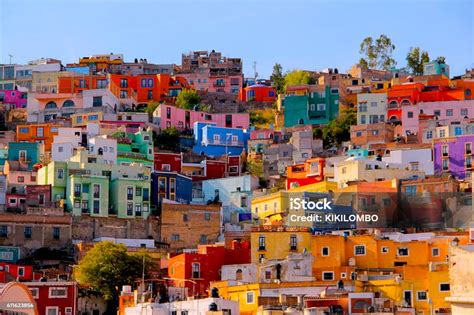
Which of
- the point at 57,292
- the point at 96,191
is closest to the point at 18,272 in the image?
the point at 57,292

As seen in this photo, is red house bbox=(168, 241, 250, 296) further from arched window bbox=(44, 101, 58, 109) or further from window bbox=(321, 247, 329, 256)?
arched window bbox=(44, 101, 58, 109)

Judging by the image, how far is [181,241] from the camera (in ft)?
150

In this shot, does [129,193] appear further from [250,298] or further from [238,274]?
[250,298]

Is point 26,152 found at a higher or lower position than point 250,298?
higher

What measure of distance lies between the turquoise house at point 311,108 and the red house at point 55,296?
28.3 metres

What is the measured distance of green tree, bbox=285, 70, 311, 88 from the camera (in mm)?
68812

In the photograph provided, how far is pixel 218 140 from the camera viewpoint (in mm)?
58938

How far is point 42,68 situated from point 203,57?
11.8 m

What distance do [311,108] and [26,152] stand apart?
15871mm

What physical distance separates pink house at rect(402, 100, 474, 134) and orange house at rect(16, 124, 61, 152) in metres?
16.3

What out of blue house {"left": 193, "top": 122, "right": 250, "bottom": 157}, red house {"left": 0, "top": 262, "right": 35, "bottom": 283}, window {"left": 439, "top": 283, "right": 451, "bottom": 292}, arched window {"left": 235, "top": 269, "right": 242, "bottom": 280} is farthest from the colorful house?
window {"left": 439, "top": 283, "right": 451, "bottom": 292}

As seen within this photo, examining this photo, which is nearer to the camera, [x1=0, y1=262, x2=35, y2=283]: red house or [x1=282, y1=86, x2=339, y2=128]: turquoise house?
[x1=0, y1=262, x2=35, y2=283]: red house

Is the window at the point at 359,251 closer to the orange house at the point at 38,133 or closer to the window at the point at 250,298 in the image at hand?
the window at the point at 250,298

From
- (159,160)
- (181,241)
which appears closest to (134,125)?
(159,160)
